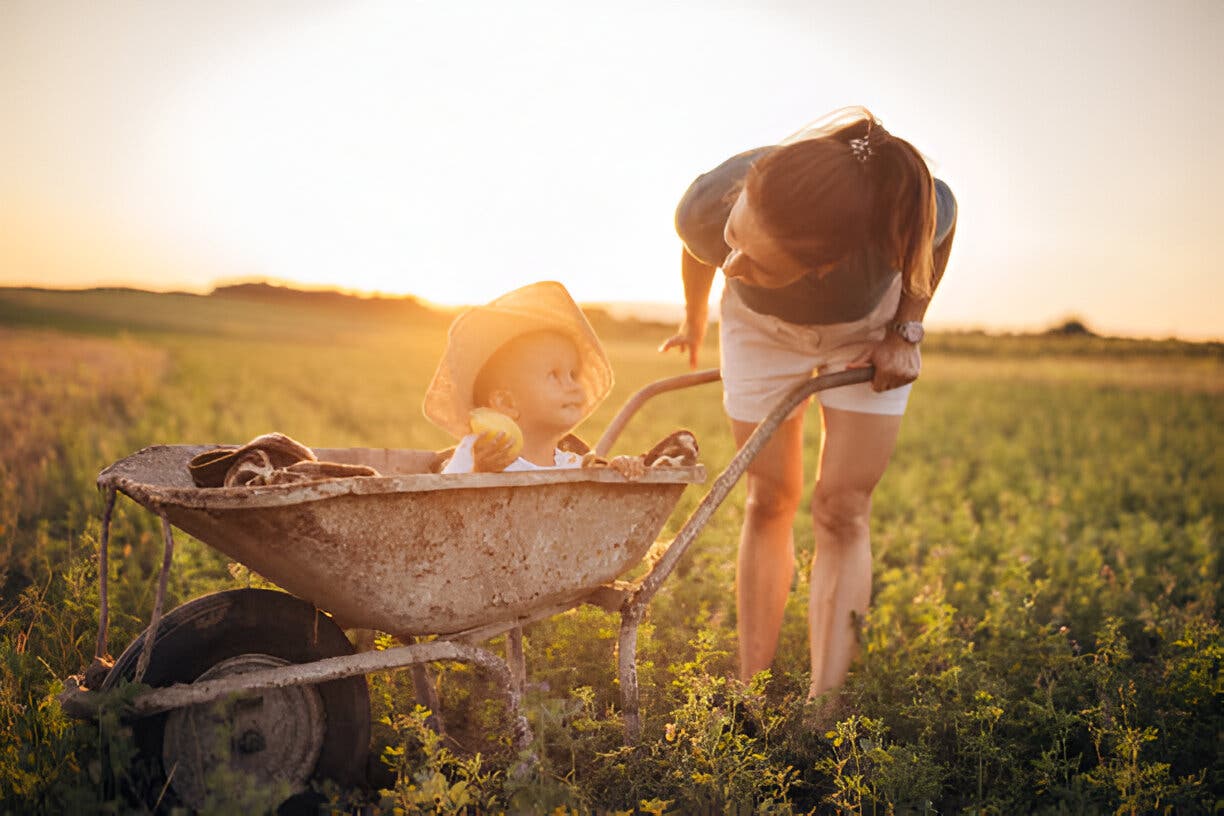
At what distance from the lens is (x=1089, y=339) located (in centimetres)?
3675

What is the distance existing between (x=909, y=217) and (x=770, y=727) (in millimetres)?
1429

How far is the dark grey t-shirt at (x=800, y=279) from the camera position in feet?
8.11

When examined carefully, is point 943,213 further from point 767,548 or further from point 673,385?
point 767,548

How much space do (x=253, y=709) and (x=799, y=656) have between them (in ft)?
6.67

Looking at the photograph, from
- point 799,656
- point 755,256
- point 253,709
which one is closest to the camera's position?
point 253,709

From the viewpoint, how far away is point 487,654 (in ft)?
6.77

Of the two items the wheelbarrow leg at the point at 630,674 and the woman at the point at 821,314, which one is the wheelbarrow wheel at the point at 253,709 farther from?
the woman at the point at 821,314

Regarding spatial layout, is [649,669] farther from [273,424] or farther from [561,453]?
[273,424]

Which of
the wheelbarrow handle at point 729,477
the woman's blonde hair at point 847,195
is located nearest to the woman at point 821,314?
the woman's blonde hair at point 847,195

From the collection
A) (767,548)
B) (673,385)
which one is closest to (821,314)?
(673,385)

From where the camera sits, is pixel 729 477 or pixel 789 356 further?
pixel 789 356

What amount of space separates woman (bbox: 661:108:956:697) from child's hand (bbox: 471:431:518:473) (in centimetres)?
79

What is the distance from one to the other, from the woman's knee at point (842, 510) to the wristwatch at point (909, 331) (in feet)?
1.74

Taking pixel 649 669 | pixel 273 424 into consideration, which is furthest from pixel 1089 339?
pixel 649 669
